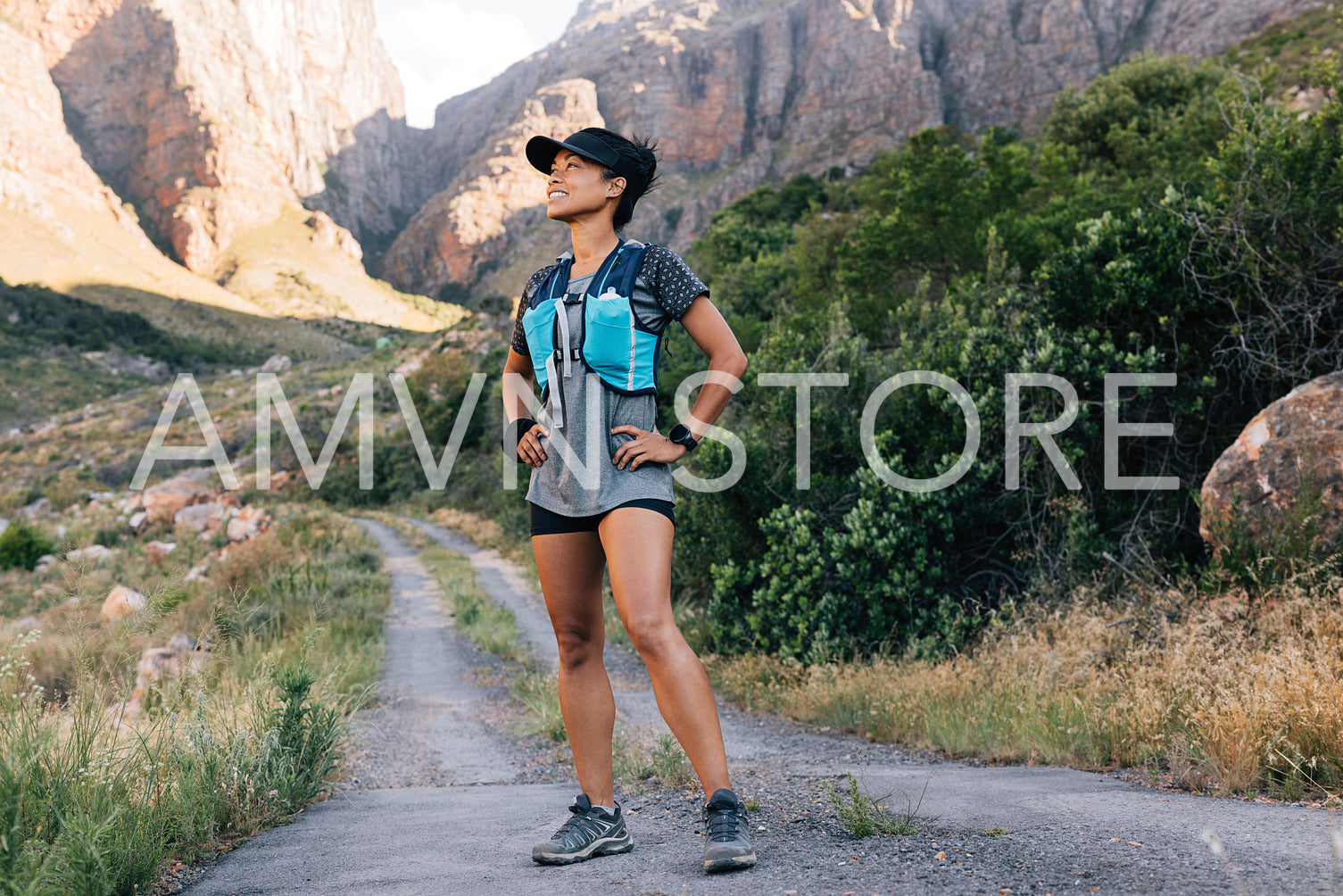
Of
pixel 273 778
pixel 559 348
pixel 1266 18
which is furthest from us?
pixel 1266 18

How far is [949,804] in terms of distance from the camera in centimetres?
267

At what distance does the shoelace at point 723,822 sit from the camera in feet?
6.58

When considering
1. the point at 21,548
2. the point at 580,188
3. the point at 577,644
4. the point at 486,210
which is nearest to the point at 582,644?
the point at 577,644

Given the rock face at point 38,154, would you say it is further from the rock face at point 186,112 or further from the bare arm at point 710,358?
the bare arm at point 710,358

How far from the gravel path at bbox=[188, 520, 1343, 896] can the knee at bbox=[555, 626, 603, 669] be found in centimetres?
57

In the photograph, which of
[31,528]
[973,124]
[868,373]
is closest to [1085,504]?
[868,373]

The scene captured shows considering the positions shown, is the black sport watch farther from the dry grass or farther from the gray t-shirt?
the dry grass

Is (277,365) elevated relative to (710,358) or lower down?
elevated

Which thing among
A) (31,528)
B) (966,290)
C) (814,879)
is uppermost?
(966,290)

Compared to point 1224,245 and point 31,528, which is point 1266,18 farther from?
point 31,528

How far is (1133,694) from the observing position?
4016 mm

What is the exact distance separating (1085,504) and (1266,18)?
65761mm

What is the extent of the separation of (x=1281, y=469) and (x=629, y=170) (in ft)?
16.9

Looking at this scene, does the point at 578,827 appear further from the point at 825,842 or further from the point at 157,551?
the point at 157,551
